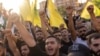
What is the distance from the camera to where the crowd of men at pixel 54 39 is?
13.0 feet

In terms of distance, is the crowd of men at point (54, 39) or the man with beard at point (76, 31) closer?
the crowd of men at point (54, 39)

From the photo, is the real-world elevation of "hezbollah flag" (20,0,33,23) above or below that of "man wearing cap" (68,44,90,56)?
above

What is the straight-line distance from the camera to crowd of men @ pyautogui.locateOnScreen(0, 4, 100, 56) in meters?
3.96

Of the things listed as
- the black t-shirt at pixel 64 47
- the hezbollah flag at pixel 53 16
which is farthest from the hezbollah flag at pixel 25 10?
the black t-shirt at pixel 64 47

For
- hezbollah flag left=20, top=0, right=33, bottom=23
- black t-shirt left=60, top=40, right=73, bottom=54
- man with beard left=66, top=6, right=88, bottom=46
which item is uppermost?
hezbollah flag left=20, top=0, right=33, bottom=23

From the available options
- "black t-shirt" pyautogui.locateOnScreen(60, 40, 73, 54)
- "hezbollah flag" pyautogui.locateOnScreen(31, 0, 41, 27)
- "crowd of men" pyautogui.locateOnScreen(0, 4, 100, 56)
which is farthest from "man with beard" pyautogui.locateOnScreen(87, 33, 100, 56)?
"hezbollah flag" pyautogui.locateOnScreen(31, 0, 41, 27)

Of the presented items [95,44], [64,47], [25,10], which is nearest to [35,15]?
[25,10]

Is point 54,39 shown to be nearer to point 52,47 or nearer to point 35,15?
point 52,47

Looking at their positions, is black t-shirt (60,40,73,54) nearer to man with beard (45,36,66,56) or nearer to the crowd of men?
the crowd of men

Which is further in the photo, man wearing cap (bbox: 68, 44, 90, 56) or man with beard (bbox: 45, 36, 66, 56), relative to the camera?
man with beard (bbox: 45, 36, 66, 56)

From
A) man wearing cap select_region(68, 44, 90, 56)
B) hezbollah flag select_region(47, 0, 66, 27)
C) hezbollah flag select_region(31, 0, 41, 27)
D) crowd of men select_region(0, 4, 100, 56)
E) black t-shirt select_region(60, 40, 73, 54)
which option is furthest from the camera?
hezbollah flag select_region(31, 0, 41, 27)

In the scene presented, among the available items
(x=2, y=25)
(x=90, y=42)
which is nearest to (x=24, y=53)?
(x=90, y=42)

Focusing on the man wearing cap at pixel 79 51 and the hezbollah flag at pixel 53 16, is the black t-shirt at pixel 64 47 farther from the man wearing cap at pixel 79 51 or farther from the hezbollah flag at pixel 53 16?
the hezbollah flag at pixel 53 16

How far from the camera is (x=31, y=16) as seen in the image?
22.7ft
